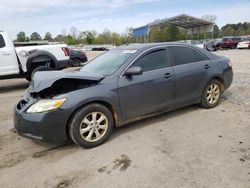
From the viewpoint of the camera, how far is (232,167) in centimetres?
345

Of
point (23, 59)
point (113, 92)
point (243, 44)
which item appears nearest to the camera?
point (113, 92)

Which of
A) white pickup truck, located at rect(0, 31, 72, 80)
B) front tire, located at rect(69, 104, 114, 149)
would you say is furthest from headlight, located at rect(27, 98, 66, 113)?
white pickup truck, located at rect(0, 31, 72, 80)

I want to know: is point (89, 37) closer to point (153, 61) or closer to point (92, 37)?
point (92, 37)

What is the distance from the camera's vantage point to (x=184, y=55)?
17.9 ft

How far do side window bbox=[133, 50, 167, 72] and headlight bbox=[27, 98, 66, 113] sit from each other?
1518 mm

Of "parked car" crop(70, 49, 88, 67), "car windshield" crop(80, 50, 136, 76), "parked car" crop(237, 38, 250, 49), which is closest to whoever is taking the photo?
"car windshield" crop(80, 50, 136, 76)

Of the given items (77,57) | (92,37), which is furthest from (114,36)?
(77,57)

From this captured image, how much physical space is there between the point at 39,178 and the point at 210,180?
2.12 m

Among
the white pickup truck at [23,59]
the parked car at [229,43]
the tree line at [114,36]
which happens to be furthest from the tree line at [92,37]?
the white pickup truck at [23,59]

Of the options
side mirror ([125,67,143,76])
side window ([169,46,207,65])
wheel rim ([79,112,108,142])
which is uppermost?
side window ([169,46,207,65])

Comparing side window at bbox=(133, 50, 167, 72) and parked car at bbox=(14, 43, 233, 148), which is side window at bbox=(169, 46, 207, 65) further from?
side window at bbox=(133, 50, 167, 72)

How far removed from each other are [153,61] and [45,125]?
227 cm

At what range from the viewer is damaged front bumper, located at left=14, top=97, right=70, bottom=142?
387cm

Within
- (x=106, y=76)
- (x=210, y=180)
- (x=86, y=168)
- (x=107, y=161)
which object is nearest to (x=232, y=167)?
(x=210, y=180)
